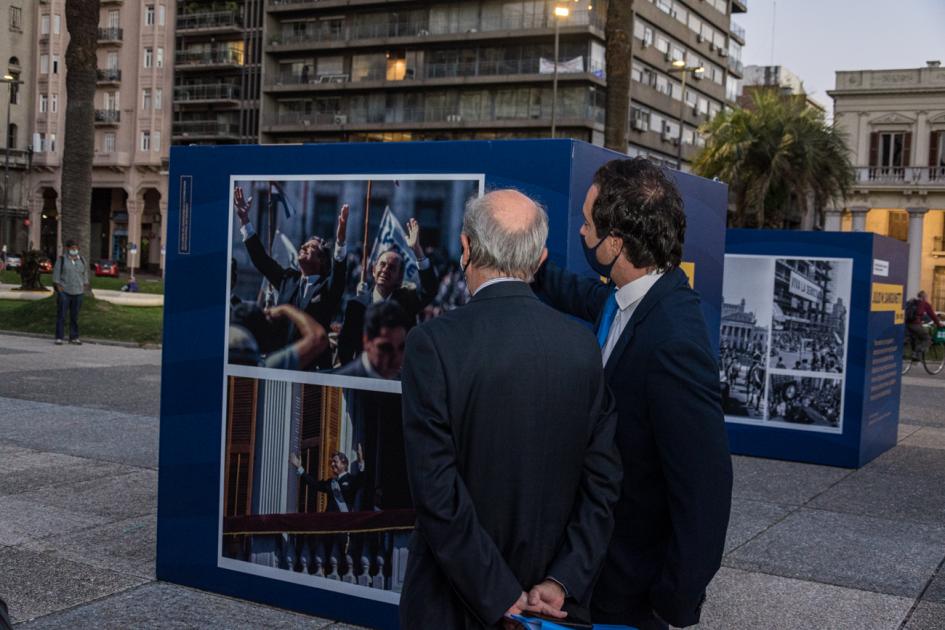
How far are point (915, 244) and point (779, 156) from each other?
20628 mm

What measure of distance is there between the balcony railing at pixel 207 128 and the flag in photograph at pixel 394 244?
6856 cm

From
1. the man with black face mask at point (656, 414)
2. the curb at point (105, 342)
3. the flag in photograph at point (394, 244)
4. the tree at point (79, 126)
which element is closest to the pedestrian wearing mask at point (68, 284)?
the curb at point (105, 342)

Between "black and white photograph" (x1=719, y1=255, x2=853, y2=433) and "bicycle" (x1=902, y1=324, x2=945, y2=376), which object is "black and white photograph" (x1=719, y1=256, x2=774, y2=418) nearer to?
"black and white photograph" (x1=719, y1=255, x2=853, y2=433)

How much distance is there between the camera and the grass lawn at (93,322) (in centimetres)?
1947

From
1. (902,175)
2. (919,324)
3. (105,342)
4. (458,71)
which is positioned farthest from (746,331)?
(458,71)

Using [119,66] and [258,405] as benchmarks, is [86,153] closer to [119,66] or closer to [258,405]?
[258,405]

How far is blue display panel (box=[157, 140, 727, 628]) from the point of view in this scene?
4535mm

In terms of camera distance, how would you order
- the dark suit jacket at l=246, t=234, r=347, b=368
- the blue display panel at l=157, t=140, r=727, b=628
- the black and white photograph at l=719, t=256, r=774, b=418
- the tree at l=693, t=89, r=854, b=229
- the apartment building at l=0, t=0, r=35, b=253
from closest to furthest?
the blue display panel at l=157, t=140, r=727, b=628
the dark suit jacket at l=246, t=234, r=347, b=368
the black and white photograph at l=719, t=256, r=774, b=418
the tree at l=693, t=89, r=854, b=229
the apartment building at l=0, t=0, r=35, b=253

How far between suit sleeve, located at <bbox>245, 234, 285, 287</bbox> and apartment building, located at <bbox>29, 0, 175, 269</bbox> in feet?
224

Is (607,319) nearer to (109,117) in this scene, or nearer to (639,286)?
(639,286)

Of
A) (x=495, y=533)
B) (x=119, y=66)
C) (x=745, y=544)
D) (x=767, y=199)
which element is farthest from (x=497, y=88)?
(x=495, y=533)

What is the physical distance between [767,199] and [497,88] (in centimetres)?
2488

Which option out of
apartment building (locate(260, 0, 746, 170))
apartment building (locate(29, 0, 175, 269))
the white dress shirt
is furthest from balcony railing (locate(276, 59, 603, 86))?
the white dress shirt

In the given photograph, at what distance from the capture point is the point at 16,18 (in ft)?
243
